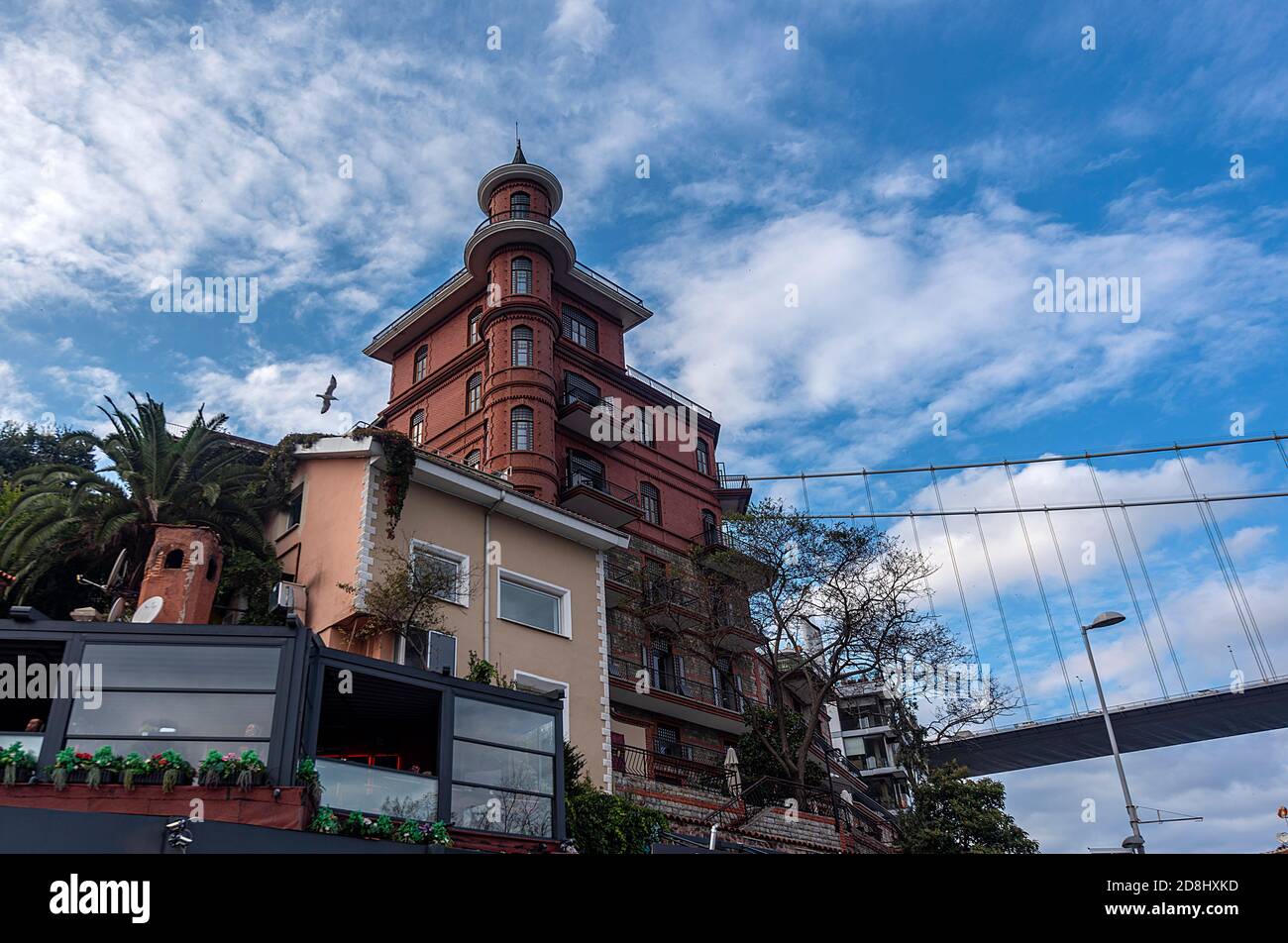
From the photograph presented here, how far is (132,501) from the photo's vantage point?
66.3 feet

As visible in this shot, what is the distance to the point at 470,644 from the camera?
20703mm

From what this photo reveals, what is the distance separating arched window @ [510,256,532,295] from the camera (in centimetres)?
3722

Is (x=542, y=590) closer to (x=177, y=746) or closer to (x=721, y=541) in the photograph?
(x=177, y=746)

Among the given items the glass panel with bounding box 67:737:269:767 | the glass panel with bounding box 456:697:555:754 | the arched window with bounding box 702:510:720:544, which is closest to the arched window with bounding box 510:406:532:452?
the arched window with bounding box 702:510:720:544

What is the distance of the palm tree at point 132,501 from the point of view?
64.7 ft

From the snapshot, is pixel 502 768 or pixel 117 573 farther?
pixel 117 573

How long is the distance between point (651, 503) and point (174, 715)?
2735cm

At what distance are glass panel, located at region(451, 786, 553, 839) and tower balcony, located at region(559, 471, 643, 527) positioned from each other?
17.0 meters

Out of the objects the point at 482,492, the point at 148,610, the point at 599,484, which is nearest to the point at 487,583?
the point at 482,492

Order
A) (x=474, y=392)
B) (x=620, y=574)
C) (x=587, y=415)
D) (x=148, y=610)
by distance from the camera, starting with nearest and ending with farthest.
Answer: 1. (x=148, y=610)
2. (x=620, y=574)
3. (x=587, y=415)
4. (x=474, y=392)

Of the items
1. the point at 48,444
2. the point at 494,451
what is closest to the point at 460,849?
the point at 494,451

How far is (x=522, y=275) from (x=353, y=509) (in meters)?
18.9
